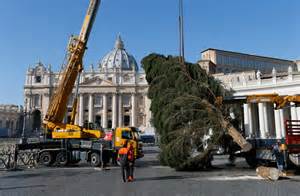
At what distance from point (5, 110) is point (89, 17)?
110 meters

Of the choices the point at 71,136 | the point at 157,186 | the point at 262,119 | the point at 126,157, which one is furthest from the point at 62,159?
the point at 262,119

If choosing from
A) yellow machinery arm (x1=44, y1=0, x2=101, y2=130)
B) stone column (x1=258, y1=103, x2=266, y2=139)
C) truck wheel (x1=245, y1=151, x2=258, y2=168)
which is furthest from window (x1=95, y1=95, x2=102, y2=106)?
truck wheel (x1=245, y1=151, x2=258, y2=168)

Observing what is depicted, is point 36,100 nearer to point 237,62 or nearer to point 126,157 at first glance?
point 237,62

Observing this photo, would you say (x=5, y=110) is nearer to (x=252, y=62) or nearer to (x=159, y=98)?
(x=252, y=62)

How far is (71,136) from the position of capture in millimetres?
22906

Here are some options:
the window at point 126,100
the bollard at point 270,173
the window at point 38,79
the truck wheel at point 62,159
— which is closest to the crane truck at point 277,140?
the bollard at point 270,173

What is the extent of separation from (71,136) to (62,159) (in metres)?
1.84

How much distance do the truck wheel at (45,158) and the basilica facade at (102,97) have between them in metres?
87.4

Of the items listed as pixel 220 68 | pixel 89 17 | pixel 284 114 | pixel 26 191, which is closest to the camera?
pixel 26 191

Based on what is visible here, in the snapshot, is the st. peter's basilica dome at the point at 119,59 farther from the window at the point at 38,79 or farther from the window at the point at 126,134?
the window at the point at 126,134

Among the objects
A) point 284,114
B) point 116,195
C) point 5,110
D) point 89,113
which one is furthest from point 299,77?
point 5,110

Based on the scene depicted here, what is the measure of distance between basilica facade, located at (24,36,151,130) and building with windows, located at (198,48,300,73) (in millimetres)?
28158

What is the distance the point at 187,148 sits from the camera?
57.8 ft

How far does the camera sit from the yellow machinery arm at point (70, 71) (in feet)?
73.3
